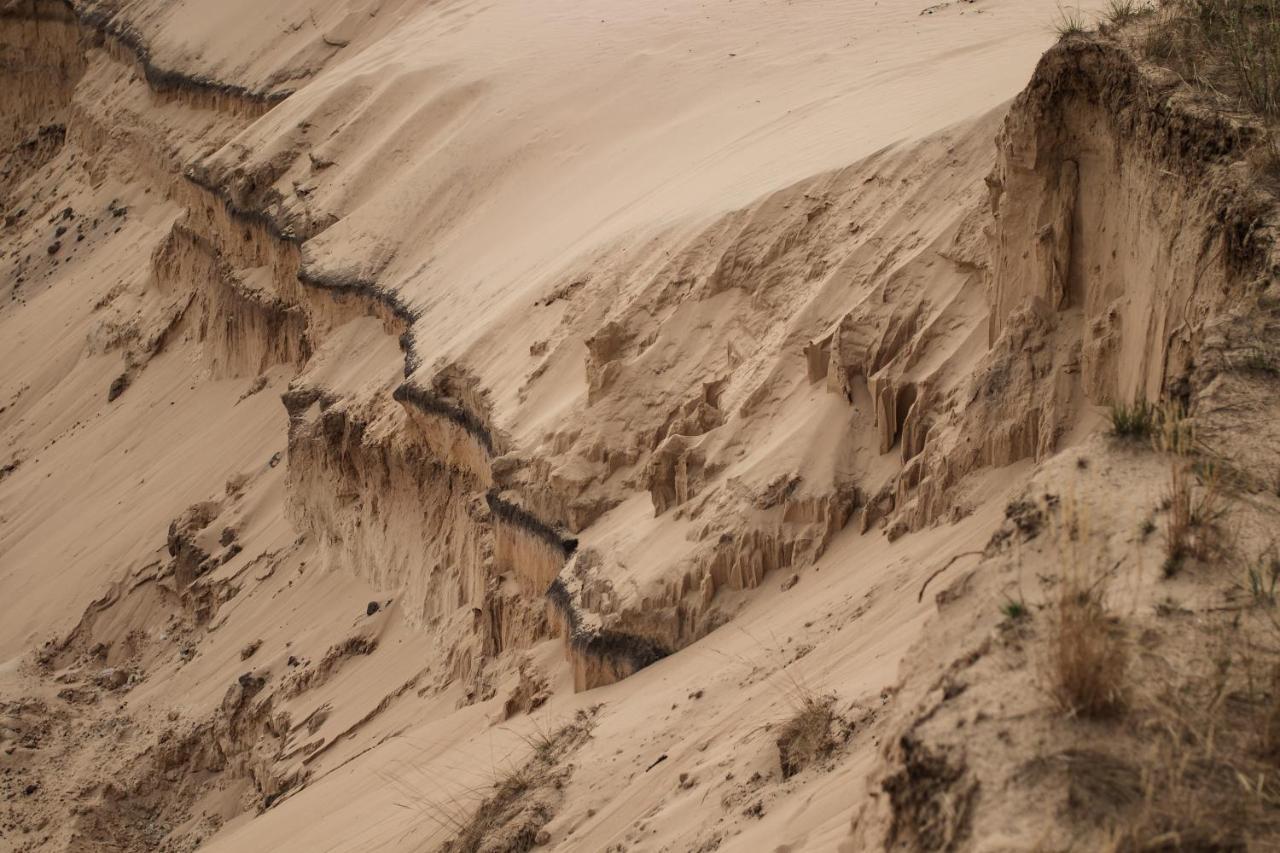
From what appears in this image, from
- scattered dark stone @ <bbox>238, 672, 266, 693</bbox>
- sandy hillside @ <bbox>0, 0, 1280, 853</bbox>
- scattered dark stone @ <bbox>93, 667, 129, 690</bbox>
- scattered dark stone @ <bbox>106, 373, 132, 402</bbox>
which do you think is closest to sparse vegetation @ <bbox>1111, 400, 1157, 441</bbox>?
sandy hillside @ <bbox>0, 0, 1280, 853</bbox>

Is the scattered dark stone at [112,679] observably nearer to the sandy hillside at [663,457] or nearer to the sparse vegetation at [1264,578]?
the sandy hillside at [663,457]

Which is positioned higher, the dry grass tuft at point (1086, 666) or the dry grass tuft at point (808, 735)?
the dry grass tuft at point (1086, 666)

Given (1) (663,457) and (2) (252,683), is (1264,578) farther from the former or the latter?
(2) (252,683)

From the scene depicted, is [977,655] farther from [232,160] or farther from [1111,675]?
[232,160]

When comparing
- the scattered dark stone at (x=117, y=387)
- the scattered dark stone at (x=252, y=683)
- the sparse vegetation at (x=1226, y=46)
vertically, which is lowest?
the scattered dark stone at (x=252, y=683)

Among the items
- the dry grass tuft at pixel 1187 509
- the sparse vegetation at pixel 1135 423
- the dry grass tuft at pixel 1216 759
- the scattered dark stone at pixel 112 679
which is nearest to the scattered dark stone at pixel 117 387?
the scattered dark stone at pixel 112 679

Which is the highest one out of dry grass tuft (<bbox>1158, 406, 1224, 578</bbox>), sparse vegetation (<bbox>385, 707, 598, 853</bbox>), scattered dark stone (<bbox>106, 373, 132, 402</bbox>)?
dry grass tuft (<bbox>1158, 406, 1224, 578</bbox>)

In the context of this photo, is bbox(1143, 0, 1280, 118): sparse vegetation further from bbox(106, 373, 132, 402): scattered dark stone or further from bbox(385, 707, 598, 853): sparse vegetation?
bbox(106, 373, 132, 402): scattered dark stone
